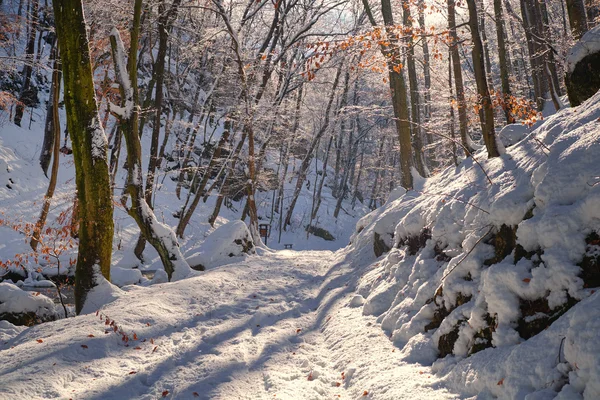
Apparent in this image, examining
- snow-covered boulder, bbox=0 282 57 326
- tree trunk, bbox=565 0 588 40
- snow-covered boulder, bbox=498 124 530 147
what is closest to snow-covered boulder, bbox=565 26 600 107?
snow-covered boulder, bbox=498 124 530 147

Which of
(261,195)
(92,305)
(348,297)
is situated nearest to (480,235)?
(348,297)

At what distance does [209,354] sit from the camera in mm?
4945

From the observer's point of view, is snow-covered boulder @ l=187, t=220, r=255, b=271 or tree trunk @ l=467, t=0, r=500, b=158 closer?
tree trunk @ l=467, t=0, r=500, b=158

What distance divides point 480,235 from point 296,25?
17.8 meters

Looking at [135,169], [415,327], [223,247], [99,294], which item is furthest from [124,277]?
[415,327]

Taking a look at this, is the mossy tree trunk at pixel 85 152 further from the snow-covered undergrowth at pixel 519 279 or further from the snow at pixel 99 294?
the snow-covered undergrowth at pixel 519 279

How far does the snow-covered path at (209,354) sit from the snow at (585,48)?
13.4ft

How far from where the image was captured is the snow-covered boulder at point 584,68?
463 cm

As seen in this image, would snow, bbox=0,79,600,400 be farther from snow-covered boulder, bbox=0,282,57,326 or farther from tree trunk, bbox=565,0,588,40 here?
tree trunk, bbox=565,0,588,40

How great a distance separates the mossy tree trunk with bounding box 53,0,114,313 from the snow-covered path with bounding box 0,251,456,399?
32.8 inches

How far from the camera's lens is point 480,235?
4312 millimetres

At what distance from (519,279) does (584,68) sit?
3.23 meters

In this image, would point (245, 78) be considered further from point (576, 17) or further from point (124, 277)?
point (576, 17)

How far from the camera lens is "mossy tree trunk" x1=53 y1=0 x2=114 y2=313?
664 centimetres
